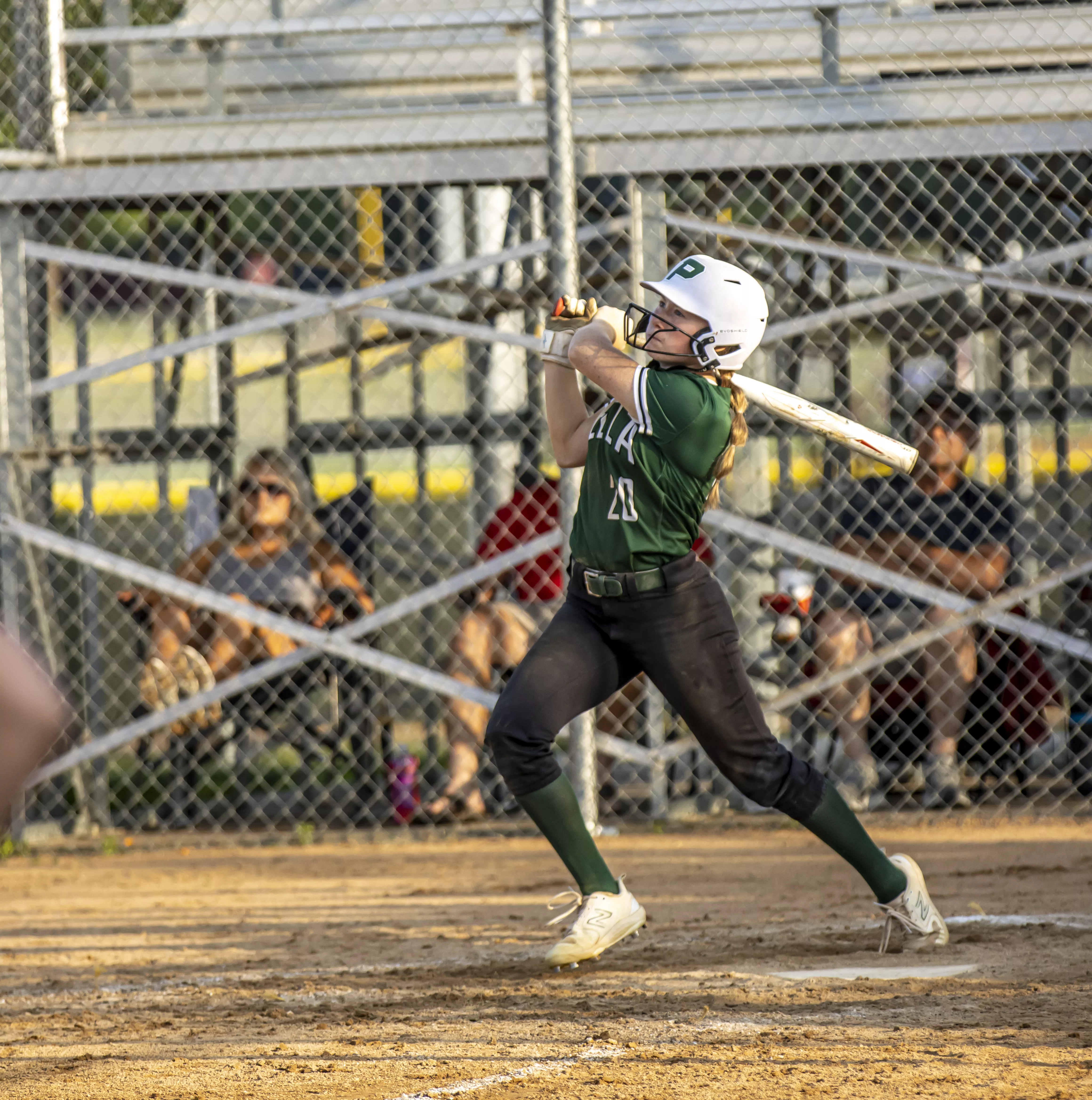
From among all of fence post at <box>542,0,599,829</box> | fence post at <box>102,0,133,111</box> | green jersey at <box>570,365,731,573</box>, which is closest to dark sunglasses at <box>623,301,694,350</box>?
green jersey at <box>570,365,731,573</box>

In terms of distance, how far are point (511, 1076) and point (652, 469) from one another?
5.43ft

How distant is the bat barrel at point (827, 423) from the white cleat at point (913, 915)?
115 centimetres

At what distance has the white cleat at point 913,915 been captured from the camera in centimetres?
423

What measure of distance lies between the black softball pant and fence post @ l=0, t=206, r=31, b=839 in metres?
3.97

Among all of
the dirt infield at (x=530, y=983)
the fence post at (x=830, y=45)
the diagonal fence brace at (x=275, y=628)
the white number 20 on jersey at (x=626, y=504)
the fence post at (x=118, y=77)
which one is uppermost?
the fence post at (x=118, y=77)

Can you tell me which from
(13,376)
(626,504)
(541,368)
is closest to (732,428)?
(626,504)

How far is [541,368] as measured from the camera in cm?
888

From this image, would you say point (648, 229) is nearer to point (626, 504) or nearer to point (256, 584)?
point (256, 584)

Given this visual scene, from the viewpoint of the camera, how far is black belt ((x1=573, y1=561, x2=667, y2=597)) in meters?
4.04

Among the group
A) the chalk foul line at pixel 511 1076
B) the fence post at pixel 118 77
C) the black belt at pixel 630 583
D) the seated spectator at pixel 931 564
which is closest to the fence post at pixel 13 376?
the fence post at pixel 118 77

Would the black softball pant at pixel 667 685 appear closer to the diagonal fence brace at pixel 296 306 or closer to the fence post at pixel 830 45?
the diagonal fence brace at pixel 296 306

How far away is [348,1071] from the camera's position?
128 inches

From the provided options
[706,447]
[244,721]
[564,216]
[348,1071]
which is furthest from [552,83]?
[348,1071]

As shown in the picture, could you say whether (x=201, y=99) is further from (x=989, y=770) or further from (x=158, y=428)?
(x=989, y=770)
